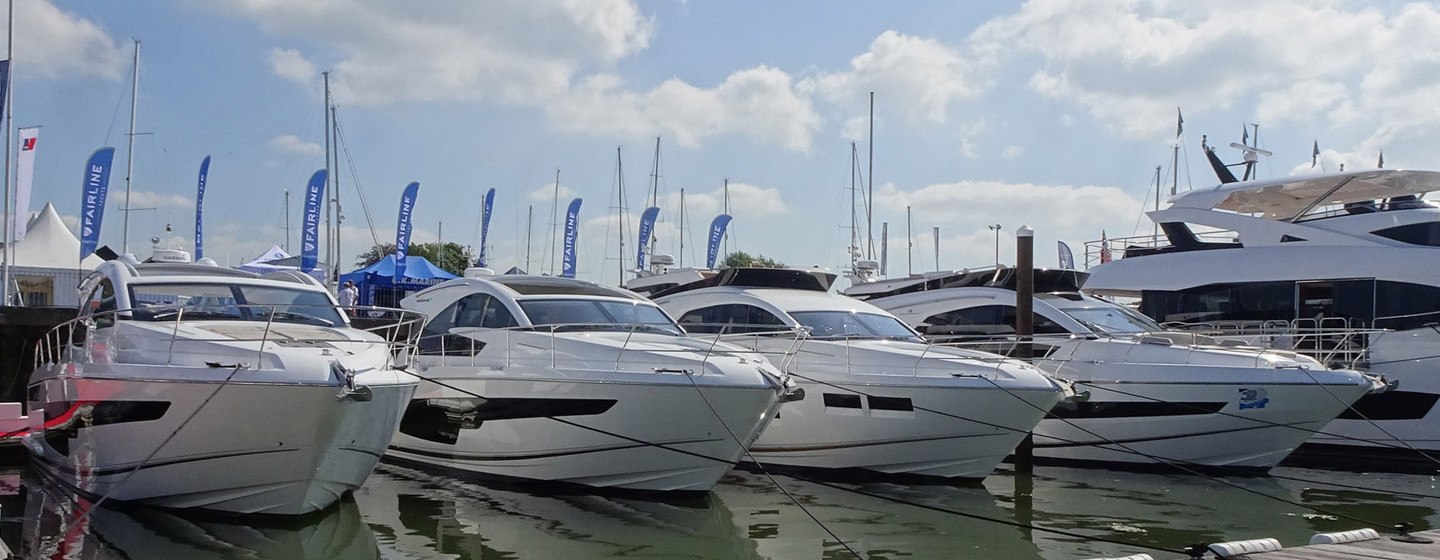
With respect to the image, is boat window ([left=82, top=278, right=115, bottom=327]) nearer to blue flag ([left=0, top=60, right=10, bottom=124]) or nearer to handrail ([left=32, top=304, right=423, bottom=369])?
handrail ([left=32, top=304, right=423, bottom=369])

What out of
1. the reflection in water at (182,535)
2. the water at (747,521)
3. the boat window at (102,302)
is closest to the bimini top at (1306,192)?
the water at (747,521)

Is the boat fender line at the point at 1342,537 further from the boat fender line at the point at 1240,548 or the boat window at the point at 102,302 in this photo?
the boat window at the point at 102,302

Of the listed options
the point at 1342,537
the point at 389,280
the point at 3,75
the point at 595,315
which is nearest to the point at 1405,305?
the point at 1342,537

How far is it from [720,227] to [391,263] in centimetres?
1096

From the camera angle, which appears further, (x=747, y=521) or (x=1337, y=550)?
(x=747, y=521)

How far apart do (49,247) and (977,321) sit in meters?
26.7

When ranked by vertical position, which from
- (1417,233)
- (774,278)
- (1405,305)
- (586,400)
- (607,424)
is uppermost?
(1417,233)

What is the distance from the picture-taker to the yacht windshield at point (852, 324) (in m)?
15.1

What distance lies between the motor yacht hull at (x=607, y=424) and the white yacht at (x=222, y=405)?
134 centimetres

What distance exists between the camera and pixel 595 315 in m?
13.4

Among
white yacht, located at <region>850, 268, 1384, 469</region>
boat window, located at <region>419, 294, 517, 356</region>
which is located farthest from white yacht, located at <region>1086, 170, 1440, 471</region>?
boat window, located at <region>419, 294, 517, 356</region>

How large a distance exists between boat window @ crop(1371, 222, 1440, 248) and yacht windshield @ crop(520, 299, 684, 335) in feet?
35.0

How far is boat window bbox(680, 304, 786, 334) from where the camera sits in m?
15.2

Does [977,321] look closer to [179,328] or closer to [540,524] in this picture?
[540,524]
